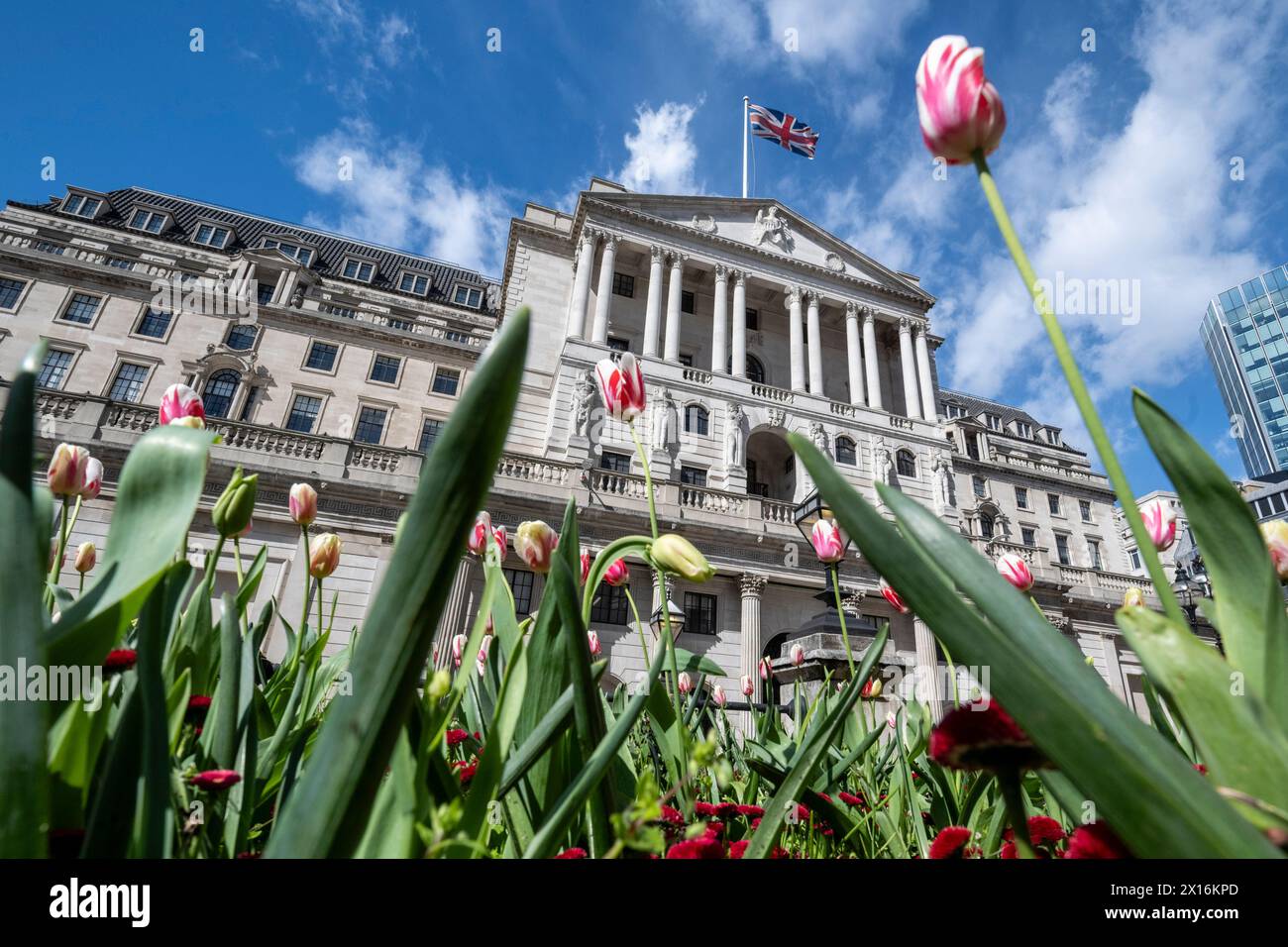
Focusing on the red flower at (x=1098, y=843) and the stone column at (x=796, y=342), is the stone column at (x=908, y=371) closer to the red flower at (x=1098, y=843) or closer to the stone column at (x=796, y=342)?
the stone column at (x=796, y=342)

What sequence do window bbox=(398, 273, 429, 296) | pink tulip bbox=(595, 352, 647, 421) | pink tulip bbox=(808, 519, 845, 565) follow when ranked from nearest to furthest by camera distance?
pink tulip bbox=(595, 352, 647, 421)
pink tulip bbox=(808, 519, 845, 565)
window bbox=(398, 273, 429, 296)

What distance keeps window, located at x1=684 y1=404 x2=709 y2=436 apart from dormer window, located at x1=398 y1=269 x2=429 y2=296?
73.0ft

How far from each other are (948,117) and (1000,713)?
3.38 ft

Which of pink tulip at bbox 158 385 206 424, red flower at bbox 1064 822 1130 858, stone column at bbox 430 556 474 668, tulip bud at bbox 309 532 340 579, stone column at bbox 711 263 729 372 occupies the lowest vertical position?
red flower at bbox 1064 822 1130 858

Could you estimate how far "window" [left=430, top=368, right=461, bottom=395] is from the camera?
26422mm

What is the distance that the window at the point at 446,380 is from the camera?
26.4 metres

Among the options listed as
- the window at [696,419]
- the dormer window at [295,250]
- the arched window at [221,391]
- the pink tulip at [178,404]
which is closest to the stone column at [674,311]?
the window at [696,419]

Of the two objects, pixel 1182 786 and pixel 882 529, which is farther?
pixel 882 529

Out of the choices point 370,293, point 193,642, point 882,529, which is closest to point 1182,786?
point 882,529

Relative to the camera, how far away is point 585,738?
1005 millimetres

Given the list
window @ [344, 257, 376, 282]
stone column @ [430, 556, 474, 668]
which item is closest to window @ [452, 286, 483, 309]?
window @ [344, 257, 376, 282]

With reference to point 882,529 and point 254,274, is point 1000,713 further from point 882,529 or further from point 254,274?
point 254,274

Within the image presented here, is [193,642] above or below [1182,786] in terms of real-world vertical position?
above

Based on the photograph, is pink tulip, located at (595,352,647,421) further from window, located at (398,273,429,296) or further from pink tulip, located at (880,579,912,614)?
window, located at (398,273,429,296)
